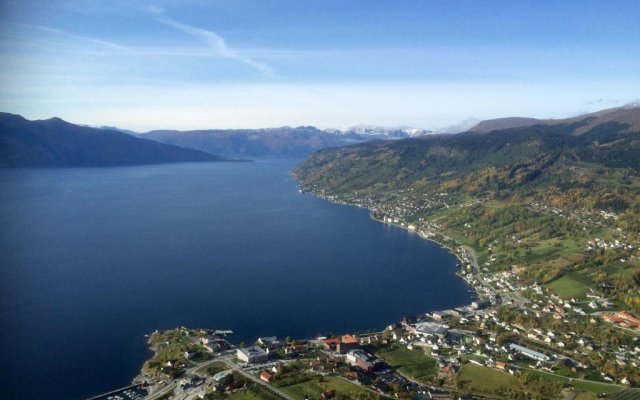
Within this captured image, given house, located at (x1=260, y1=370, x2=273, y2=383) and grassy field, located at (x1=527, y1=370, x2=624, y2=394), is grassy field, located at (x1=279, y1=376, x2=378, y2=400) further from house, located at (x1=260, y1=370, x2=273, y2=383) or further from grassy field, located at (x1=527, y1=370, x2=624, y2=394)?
grassy field, located at (x1=527, y1=370, x2=624, y2=394)

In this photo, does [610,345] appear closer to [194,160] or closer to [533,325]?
[533,325]

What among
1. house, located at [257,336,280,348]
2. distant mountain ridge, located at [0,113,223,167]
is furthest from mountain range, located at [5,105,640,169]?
house, located at [257,336,280,348]

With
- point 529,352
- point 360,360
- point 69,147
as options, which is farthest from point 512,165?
point 69,147

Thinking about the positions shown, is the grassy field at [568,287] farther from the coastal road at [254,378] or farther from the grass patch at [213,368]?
the grass patch at [213,368]

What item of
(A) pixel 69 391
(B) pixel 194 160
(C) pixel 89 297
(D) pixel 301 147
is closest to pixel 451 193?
(C) pixel 89 297

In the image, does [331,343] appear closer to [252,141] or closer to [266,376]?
[266,376]
